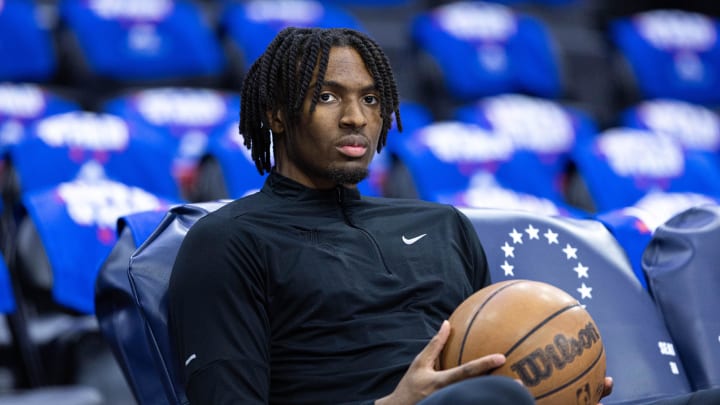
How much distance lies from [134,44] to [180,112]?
1.31 ft

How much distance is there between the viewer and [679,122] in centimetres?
482

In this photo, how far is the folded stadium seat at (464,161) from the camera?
12.2 ft

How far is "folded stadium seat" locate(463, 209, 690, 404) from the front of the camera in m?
2.27

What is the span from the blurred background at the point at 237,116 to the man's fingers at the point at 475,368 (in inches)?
22.6

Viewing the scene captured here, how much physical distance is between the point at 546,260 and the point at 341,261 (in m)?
0.61

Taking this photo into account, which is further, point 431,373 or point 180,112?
point 180,112

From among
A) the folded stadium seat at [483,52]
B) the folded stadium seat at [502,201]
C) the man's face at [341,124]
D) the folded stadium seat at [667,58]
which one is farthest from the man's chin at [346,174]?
the folded stadium seat at [667,58]

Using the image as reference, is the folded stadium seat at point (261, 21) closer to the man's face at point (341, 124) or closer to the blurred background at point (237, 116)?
the blurred background at point (237, 116)

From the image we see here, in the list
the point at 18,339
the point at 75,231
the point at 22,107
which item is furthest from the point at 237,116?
the point at 18,339

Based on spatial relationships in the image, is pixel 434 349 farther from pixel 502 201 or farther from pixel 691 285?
pixel 502 201

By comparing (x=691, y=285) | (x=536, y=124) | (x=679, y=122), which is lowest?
(x=679, y=122)

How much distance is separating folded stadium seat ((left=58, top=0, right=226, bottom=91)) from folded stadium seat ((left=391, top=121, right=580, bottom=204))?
0.95 metres

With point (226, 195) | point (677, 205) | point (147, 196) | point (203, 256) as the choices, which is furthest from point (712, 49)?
point (203, 256)

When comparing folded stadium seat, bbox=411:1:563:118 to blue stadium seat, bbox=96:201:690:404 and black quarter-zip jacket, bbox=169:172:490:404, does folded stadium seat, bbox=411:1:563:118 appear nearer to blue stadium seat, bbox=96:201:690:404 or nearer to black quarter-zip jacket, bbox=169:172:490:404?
blue stadium seat, bbox=96:201:690:404
